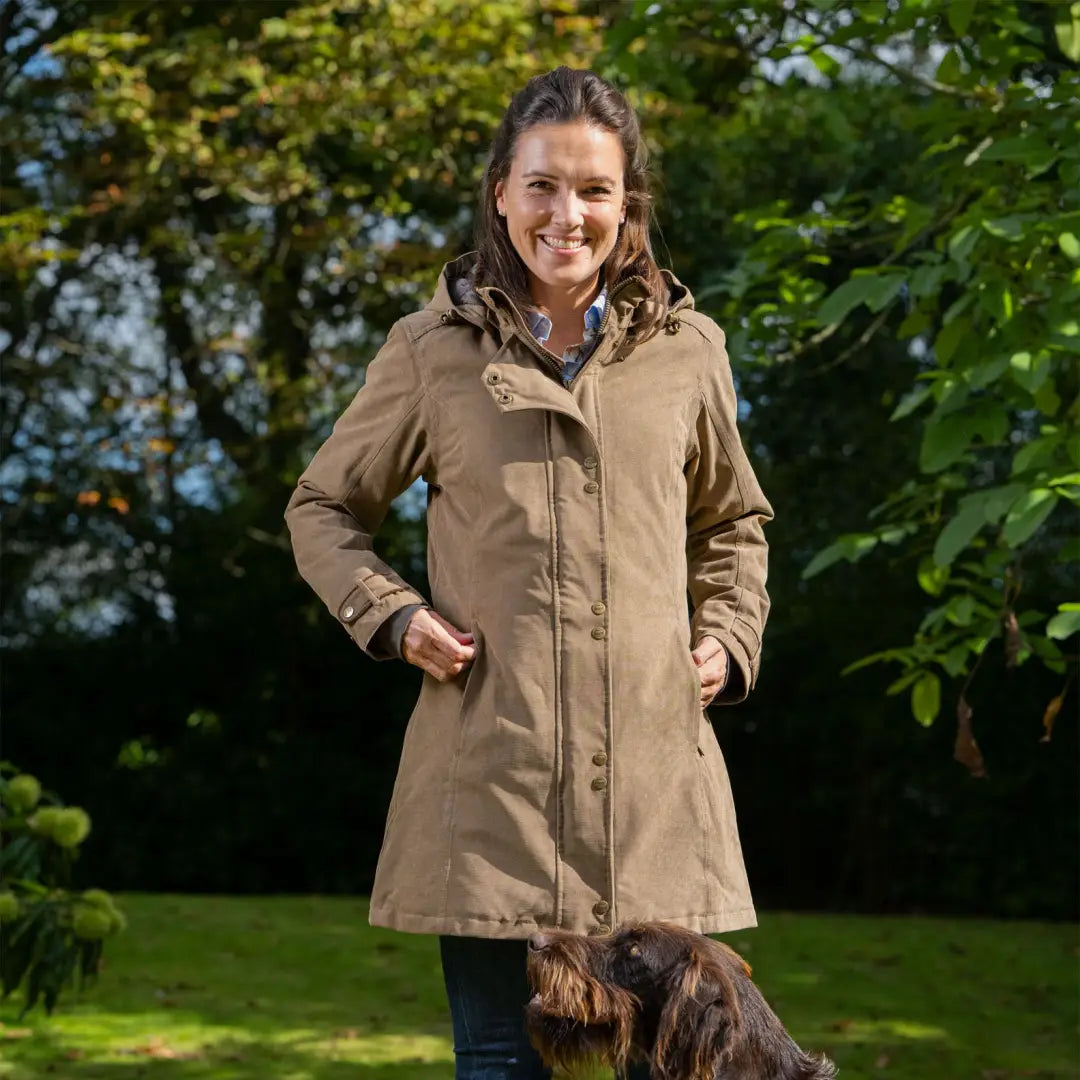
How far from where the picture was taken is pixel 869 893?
32.9 feet

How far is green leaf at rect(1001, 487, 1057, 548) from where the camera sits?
11.5 ft

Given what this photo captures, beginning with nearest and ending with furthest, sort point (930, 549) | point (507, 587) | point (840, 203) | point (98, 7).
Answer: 1. point (507, 587)
2. point (930, 549)
3. point (840, 203)
4. point (98, 7)

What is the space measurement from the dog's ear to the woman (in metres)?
0.14

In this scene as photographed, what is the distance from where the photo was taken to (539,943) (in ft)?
7.12

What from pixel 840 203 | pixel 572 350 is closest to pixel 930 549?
pixel 840 203

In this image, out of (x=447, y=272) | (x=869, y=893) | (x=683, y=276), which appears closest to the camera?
(x=447, y=272)

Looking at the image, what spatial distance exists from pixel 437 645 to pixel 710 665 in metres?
0.43

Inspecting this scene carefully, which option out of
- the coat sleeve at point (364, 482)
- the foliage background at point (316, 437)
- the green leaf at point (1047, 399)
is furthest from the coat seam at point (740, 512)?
the foliage background at point (316, 437)

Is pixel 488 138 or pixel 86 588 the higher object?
pixel 488 138

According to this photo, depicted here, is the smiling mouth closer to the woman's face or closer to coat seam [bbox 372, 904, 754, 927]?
the woman's face

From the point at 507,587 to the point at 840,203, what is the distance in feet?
11.1

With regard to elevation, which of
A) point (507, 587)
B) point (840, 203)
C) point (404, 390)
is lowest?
point (507, 587)

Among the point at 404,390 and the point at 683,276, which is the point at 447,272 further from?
the point at 683,276

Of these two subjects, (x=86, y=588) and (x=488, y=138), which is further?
(x=86, y=588)
